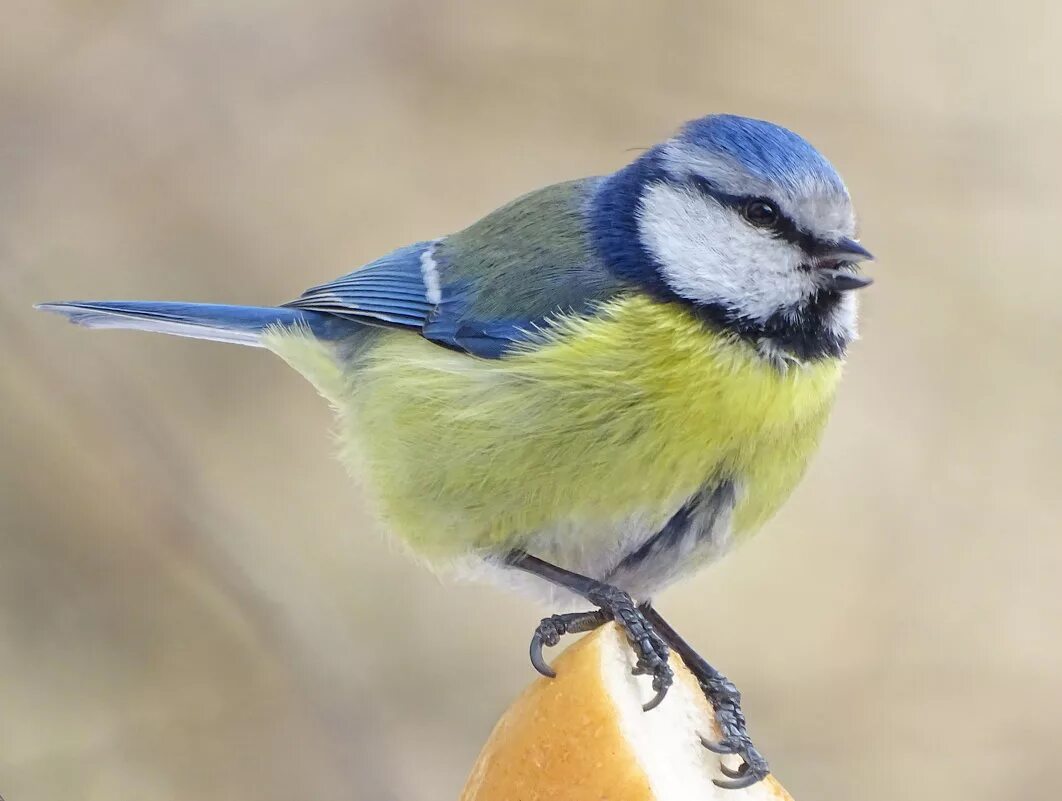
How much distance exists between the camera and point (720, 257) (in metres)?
1.63

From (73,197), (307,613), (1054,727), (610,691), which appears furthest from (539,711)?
(73,197)

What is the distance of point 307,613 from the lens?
2369 millimetres

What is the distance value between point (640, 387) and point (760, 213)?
259 millimetres

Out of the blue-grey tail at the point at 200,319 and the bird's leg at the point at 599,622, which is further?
the blue-grey tail at the point at 200,319

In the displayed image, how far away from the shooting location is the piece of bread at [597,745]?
4.00ft

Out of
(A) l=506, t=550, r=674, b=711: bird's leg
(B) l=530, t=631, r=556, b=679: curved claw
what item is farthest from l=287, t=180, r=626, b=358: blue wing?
(B) l=530, t=631, r=556, b=679: curved claw

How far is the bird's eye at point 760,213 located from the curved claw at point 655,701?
23.0 inches

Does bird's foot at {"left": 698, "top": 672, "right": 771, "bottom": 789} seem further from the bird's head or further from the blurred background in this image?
the blurred background

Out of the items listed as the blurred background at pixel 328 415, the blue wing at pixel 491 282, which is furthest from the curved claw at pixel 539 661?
the blurred background at pixel 328 415

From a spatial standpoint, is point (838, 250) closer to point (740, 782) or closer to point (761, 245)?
point (761, 245)

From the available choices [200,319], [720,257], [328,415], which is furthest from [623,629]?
[328,415]

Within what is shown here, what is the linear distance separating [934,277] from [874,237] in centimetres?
16

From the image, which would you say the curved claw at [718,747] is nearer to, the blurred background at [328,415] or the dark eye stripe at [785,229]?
the dark eye stripe at [785,229]

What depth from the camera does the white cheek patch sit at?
1596 mm
